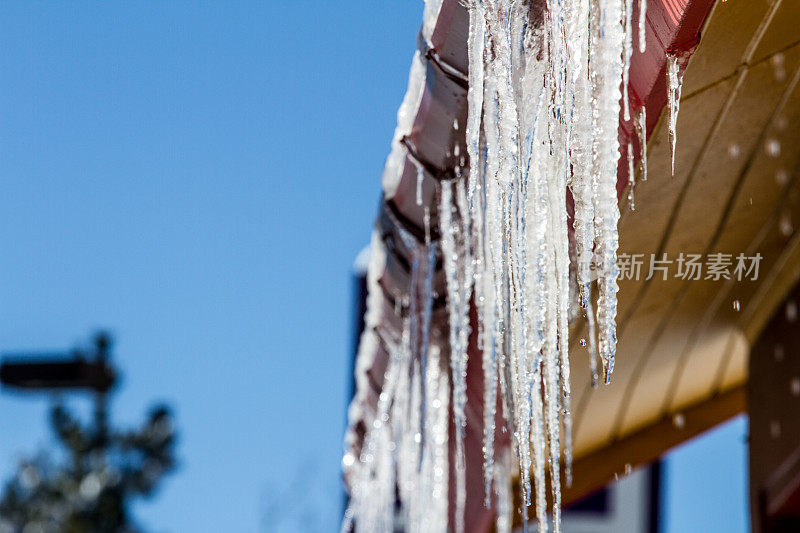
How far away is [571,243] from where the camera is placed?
8.33 feet

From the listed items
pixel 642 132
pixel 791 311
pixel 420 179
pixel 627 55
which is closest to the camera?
pixel 627 55

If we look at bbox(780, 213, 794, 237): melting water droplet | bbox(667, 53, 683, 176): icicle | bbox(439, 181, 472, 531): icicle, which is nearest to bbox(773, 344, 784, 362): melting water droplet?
bbox(780, 213, 794, 237): melting water droplet

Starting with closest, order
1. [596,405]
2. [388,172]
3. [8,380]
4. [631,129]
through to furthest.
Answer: [631,129]
[388,172]
[8,380]
[596,405]

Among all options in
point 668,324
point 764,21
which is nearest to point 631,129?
point 764,21

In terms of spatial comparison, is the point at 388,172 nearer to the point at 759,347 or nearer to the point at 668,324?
the point at 668,324

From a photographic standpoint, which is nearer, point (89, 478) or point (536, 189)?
point (536, 189)

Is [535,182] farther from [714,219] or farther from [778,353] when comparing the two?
[778,353]

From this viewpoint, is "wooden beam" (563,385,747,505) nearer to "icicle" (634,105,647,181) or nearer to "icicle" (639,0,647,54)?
"icicle" (634,105,647,181)

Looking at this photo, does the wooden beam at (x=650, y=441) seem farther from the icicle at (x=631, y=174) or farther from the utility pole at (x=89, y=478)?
the utility pole at (x=89, y=478)

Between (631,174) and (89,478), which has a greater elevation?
(89,478)

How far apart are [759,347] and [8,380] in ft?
11.4

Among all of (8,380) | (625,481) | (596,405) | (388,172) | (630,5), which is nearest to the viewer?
(630,5)

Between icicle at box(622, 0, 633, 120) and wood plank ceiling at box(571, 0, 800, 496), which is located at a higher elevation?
wood plank ceiling at box(571, 0, 800, 496)

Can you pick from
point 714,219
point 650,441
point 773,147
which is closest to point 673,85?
point 773,147
